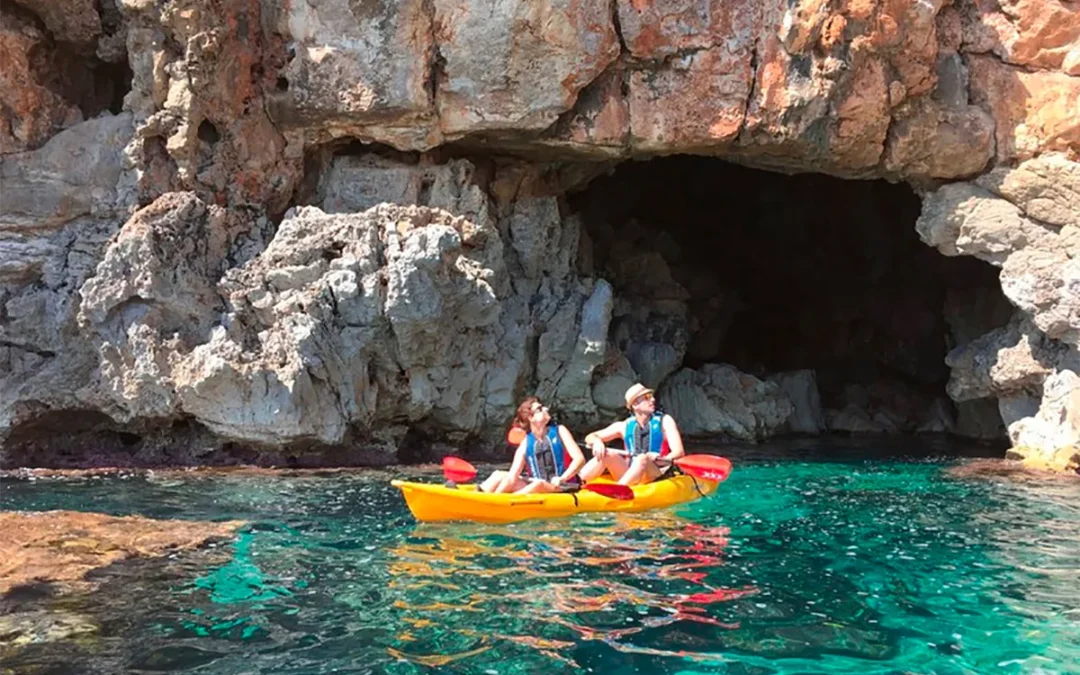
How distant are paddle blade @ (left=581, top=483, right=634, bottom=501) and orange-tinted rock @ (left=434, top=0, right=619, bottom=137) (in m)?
6.39

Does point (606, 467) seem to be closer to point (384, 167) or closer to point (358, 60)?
point (384, 167)

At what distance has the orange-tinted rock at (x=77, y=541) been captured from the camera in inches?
239

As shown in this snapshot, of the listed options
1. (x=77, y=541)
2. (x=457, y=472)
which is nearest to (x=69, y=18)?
(x=457, y=472)

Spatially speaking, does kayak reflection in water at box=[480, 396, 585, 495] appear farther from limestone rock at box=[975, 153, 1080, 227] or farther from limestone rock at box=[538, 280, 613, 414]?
limestone rock at box=[975, 153, 1080, 227]

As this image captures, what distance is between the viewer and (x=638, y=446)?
965cm

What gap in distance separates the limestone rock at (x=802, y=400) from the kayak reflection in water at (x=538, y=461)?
10963 mm

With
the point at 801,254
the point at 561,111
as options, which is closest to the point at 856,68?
the point at 561,111

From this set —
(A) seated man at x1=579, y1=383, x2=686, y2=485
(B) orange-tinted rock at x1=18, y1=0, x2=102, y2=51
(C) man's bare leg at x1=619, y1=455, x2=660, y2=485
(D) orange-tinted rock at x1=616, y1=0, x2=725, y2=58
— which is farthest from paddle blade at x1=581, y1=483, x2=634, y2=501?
(B) orange-tinted rock at x1=18, y1=0, x2=102, y2=51

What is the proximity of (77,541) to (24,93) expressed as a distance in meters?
8.84

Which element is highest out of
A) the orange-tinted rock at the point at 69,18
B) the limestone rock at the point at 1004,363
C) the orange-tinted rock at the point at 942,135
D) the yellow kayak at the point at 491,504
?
the orange-tinted rock at the point at 69,18

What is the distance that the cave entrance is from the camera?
61.3ft

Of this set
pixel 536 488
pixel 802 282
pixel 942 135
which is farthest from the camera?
pixel 802 282

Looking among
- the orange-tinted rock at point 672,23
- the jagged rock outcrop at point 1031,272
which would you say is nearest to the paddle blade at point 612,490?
the orange-tinted rock at point 672,23

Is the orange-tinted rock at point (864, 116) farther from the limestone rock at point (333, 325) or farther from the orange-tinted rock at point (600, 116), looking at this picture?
the limestone rock at point (333, 325)
